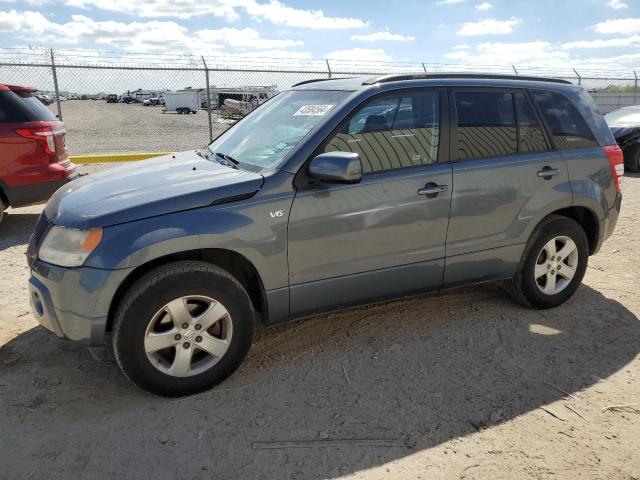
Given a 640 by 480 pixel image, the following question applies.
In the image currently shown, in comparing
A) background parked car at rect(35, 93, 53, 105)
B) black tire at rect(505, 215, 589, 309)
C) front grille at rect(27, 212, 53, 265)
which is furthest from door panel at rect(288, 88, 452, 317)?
background parked car at rect(35, 93, 53, 105)

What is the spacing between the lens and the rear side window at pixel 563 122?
412cm

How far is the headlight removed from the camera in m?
2.84

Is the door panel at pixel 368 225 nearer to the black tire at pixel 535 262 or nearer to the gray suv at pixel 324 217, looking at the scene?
the gray suv at pixel 324 217

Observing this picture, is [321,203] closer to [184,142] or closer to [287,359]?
[287,359]

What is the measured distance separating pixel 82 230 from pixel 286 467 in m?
1.60

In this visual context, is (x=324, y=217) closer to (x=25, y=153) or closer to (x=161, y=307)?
A: (x=161, y=307)

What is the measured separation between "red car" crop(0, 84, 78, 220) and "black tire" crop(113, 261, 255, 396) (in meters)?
4.19

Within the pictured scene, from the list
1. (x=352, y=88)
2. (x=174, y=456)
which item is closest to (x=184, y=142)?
(x=352, y=88)

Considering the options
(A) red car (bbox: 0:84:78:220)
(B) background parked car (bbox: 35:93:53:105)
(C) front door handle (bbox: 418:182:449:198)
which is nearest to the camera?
(C) front door handle (bbox: 418:182:449:198)

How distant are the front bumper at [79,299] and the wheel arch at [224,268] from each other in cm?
6

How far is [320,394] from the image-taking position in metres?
3.17

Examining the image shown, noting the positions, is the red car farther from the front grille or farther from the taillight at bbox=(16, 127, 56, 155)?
the front grille

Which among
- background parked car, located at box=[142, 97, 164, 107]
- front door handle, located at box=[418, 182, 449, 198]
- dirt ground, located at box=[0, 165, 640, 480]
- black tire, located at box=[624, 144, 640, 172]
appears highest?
front door handle, located at box=[418, 182, 449, 198]

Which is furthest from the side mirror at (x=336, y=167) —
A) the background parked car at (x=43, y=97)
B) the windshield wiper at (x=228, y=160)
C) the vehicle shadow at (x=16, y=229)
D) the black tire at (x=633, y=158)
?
the black tire at (x=633, y=158)
